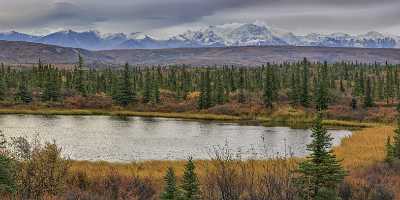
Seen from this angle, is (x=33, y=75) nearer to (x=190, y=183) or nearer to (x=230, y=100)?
(x=230, y=100)

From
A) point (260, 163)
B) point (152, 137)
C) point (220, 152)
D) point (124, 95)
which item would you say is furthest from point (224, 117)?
point (260, 163)

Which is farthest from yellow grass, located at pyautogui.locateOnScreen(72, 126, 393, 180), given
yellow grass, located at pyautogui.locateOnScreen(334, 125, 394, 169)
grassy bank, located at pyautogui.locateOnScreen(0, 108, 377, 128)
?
grassy bank, located at pyautogui.locateOnScreen(0, 108, 377, 128)

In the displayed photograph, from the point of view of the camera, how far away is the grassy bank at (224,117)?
84.4 m

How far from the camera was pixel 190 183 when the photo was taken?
53.8 feet

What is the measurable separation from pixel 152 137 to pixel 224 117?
32433 mm

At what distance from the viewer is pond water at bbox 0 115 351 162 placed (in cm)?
4772

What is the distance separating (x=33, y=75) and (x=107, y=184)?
119 meters

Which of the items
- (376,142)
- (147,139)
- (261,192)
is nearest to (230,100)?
(147,139)

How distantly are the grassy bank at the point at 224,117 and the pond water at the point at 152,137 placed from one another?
25.0 feet

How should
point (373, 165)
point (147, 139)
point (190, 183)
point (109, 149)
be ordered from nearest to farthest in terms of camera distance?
point (190, 183)
point (373, 165)
point (109, 149)
point (147, 139)

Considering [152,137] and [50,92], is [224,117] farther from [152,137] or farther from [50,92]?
[50,92]

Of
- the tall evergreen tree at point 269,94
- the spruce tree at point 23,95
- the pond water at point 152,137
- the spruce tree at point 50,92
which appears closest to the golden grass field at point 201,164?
the pond water at point 152,137

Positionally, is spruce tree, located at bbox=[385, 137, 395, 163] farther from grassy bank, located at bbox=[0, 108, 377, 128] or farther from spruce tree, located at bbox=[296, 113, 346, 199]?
grassy bank, located at bbox=[0, 108, 377, 128]

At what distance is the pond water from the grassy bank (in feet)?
25.0
